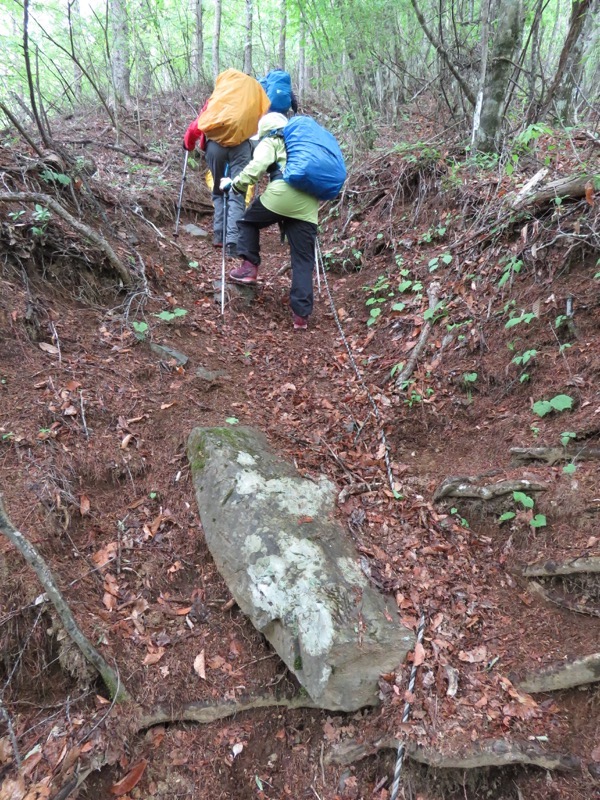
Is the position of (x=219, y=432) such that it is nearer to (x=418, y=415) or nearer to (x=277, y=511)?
(x=277, y=511)

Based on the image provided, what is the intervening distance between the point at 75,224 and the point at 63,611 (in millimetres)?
3802

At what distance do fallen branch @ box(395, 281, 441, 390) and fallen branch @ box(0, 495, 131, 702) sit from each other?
140 inches

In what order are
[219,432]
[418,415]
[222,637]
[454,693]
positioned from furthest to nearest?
1. [418,415]
2. [219,432]
3. [222,637]
4. [454,693]

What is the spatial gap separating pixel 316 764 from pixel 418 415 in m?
2.93

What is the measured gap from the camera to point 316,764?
8.39 feet

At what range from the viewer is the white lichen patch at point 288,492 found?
3256 mm

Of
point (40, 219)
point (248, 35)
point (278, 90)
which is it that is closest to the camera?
point (40, 219)

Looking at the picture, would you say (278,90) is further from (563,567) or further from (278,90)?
(563,567)

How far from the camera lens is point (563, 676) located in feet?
8.31

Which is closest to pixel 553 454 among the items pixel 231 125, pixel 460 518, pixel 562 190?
pixel 460 518

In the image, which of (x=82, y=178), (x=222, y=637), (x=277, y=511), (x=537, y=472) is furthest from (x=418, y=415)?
(x=82, y=178)

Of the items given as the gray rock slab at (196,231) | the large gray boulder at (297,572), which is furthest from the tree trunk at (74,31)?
the large gray boulder at (297,572)

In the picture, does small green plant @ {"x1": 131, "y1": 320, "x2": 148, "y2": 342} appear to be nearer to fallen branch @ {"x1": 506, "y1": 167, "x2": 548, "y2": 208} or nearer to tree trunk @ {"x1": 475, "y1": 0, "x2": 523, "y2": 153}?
fallen branch @ {"x1": 506, "y1": 167, "x2": 548, "y2": 208}

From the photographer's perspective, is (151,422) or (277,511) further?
(151,422)
